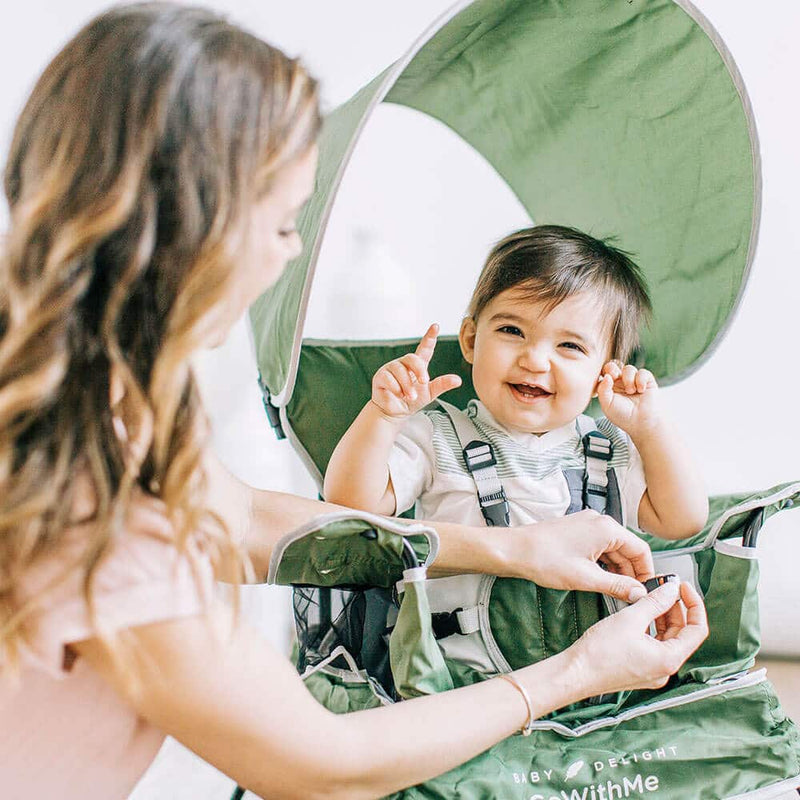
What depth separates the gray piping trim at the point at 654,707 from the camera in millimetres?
1177

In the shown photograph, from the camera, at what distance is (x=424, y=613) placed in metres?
1.11

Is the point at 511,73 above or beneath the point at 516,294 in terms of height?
above

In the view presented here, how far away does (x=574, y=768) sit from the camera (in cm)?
110

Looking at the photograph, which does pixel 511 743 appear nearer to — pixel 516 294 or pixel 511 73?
pixel 516 294

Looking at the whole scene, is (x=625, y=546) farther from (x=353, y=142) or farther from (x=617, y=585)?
(x=353, y=142)

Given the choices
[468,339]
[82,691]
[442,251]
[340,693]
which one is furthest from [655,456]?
[442,251]

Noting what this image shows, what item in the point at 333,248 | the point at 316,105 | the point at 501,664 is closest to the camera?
the point at 316,105

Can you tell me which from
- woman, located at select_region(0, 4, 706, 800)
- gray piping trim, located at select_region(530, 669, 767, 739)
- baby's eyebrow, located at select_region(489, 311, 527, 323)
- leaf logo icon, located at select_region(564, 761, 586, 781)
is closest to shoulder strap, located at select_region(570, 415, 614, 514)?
baby's eyebrow, located at select_region(489, 311, 527, 323)

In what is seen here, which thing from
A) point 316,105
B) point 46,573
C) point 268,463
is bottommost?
point 268,463

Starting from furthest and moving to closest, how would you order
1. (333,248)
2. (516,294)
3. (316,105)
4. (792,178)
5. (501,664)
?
1. (333,248)
2. (792,178)
3. (516,294)
4. (501,664)
5. (316,105)

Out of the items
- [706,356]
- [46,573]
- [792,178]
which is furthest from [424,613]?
[792,178]

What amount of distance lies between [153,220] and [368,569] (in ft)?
1.89

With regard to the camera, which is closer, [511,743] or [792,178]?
[511,743]

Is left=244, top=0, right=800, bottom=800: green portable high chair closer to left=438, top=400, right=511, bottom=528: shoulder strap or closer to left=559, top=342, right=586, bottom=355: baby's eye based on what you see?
left=438, top=400, right=511, bottom=528: shoulder strap
